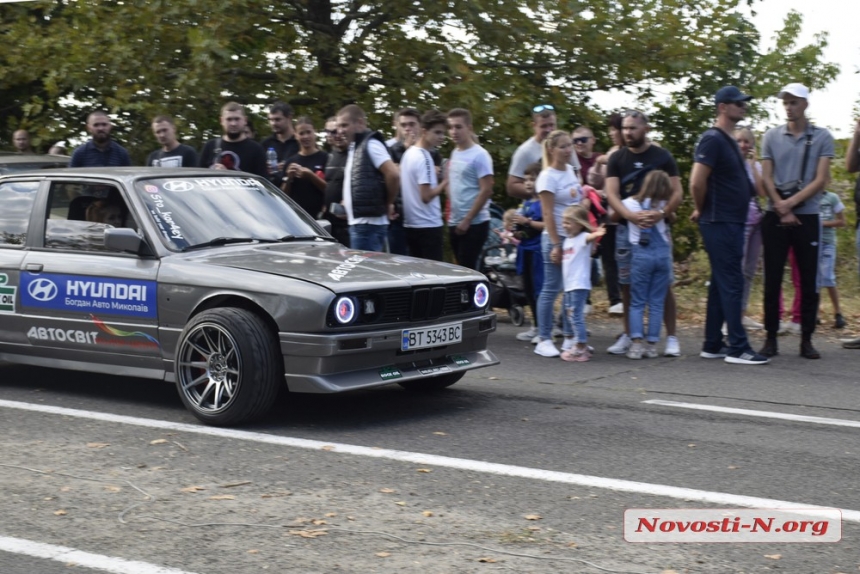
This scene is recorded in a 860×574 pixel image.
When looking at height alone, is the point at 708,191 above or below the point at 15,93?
below

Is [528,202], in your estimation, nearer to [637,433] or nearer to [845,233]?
[637,433]

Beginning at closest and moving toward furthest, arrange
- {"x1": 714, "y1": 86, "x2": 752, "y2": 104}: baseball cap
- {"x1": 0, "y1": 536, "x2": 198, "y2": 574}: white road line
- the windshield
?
{"x1": 0, "y1": 536, "x2": 198, "y2": 574}: white road line, the windshield, {"x1": 714, "y1": 86, "x2": 752, "y2": 104}: baseball cap

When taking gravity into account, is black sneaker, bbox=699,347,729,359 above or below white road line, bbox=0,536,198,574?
above

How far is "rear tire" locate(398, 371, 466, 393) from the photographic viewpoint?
789 centimetres

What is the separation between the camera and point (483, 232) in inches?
419

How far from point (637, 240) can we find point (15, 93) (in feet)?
38.8

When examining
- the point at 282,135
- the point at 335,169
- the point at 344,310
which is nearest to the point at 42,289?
the point at 344,310

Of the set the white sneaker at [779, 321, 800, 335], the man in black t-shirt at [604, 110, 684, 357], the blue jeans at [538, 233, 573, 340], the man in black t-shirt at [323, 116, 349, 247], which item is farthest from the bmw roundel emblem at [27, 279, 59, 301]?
the white sneaker at [779, 321, 800, 335]

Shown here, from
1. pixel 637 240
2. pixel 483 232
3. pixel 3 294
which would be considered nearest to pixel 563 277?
pixel 637 240

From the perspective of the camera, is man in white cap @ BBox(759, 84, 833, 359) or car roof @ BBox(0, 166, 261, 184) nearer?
car roof @ BBox(0, 166, 261, 184)

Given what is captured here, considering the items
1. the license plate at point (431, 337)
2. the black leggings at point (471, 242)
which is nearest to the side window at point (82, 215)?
the license plate at point (431, 337)

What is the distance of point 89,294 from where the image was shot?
755 centimetres

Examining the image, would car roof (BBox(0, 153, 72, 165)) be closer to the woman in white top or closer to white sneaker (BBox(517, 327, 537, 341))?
white sneaker (BBox(517, 327, 537, 341))

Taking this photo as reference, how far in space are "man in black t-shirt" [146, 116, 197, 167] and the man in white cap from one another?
5304 mm
